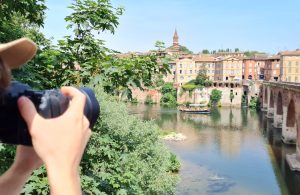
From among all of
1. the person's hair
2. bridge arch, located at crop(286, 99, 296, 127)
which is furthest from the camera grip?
bridge arch, located at crop(286, 99, 296, 127)

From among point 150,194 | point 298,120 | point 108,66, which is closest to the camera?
point 108,66

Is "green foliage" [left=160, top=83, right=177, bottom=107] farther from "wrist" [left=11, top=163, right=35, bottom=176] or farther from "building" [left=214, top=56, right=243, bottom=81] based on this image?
"wrist" [left=11, top=163, right=35, bottom=176]

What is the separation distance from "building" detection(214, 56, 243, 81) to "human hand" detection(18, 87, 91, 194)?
75396 mm

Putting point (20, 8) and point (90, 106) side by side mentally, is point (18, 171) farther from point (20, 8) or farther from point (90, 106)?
point (20, 8)

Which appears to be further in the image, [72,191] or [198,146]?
[198,146]

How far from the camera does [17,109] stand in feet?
4.11

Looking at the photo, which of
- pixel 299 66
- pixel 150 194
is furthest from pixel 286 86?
pixel 299 66

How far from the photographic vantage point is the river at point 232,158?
21031 millimetres

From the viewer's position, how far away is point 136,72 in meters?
4.85

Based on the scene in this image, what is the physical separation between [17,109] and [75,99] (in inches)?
7.3

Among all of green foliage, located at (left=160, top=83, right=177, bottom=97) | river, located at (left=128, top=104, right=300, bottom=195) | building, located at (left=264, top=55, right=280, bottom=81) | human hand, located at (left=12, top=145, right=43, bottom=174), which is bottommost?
river, located at (left=128, top=104, right=300, bottom=195)

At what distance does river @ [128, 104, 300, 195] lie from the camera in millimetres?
21031

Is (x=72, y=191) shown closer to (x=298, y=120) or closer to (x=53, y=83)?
(x=53, y=83)

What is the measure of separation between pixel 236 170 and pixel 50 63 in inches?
829
